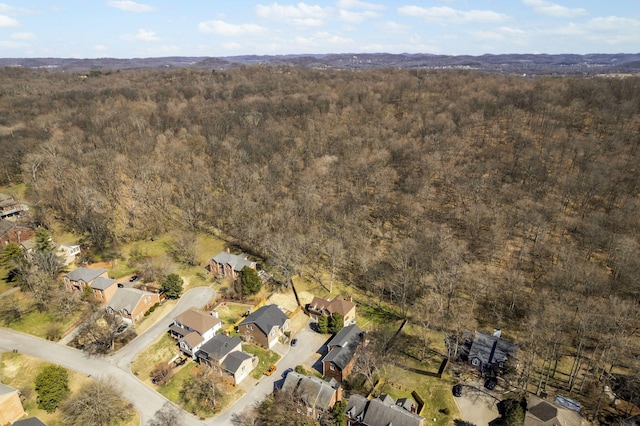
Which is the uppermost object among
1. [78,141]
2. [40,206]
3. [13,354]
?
[78,141]

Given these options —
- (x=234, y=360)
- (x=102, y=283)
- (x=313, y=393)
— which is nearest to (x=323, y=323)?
(x=313, y=393)

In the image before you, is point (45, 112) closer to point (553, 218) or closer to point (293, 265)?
point (293, 265)

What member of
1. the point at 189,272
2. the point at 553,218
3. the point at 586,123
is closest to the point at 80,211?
the point at 189,272

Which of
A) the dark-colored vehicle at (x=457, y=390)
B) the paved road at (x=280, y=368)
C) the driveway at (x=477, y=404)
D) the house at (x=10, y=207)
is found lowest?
the paved road at (x=280, y=368)

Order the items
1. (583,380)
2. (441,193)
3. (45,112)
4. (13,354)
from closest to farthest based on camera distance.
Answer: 1. (583,380)
2. (13,354)
3. (441,193)
4. (45,112)

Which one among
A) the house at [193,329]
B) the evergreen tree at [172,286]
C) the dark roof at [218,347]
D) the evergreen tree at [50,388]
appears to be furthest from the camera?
the evergreen tree at [172,286]

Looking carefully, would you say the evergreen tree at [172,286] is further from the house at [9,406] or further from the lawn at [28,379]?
the house at [9,406]

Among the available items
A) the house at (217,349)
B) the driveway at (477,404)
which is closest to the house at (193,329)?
the house at (217,349)
